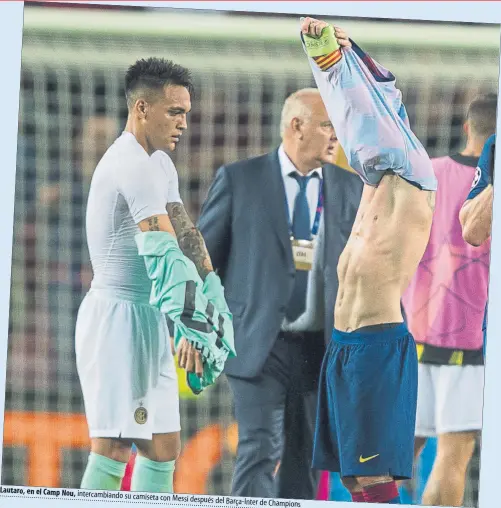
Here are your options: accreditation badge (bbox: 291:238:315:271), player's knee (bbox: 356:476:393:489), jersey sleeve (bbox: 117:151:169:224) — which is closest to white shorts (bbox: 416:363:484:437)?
player's knee (bbox: 356:476:393:489)

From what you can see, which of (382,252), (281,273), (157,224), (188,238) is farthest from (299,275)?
(157,224)

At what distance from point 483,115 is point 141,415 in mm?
1638

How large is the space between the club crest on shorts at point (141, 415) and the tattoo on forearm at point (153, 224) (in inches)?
25.1

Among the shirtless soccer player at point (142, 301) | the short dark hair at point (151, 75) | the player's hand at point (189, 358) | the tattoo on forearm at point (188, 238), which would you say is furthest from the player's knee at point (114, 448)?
the short dark hair at point (151, 75)

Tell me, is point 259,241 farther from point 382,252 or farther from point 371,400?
point 371,400

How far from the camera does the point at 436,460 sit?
10.9 feet

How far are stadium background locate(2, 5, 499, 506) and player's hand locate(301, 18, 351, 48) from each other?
4 centimetres

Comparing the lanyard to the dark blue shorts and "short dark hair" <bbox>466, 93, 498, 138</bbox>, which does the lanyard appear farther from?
"short dark hair" <bbox>466, 93, 498, 138</bbox>

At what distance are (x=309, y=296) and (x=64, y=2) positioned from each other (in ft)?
4.49

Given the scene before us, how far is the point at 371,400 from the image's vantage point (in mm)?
3260

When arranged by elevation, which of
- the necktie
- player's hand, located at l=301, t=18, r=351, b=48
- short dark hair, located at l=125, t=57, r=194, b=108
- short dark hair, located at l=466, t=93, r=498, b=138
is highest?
player's hand, located at l=301, t=18, r=351, b=48

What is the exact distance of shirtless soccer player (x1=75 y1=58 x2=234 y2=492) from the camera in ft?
10.7

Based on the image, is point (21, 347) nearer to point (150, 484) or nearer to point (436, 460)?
point (150, 484)

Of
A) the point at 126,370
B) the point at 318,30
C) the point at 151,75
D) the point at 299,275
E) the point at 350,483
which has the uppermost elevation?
the point at 318,30
